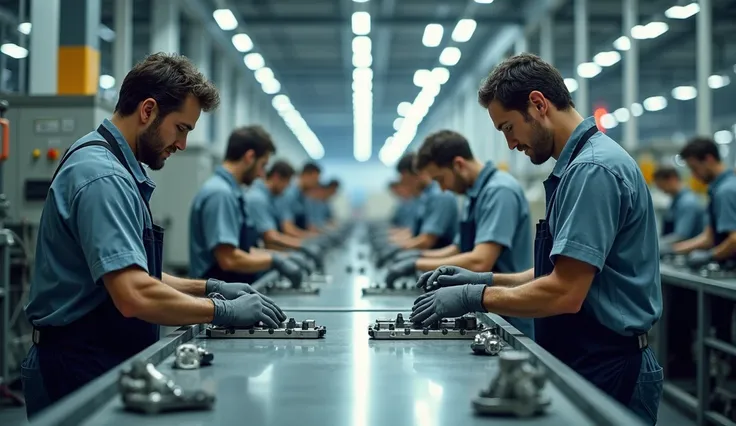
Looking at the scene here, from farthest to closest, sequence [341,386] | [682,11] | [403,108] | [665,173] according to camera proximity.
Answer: [403,108] → [682,11] → [665,173] → [341,386]

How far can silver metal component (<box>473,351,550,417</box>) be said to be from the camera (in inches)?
53.4

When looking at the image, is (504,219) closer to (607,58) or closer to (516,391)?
(516,391)

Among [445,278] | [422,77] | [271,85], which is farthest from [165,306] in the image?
[271,85]

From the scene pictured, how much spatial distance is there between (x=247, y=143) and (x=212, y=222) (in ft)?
1.99

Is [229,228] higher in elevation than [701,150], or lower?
lower

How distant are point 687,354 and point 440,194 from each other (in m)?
2.08

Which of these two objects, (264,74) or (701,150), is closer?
(701,150)

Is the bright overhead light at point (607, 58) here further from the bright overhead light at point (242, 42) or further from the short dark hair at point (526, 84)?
the short dark hair at point (526, 84)

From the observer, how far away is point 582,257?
1931 millimetres

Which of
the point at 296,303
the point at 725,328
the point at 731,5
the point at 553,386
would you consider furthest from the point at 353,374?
the point at 731,5

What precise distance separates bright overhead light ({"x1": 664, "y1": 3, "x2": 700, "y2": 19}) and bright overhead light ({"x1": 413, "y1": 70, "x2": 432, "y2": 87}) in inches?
234

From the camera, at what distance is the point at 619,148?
2107 millimetres

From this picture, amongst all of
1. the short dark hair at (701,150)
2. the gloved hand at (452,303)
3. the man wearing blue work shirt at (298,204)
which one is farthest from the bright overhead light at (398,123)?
the gloved hand at (452,303)

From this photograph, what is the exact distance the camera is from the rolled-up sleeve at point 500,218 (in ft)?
11.1
